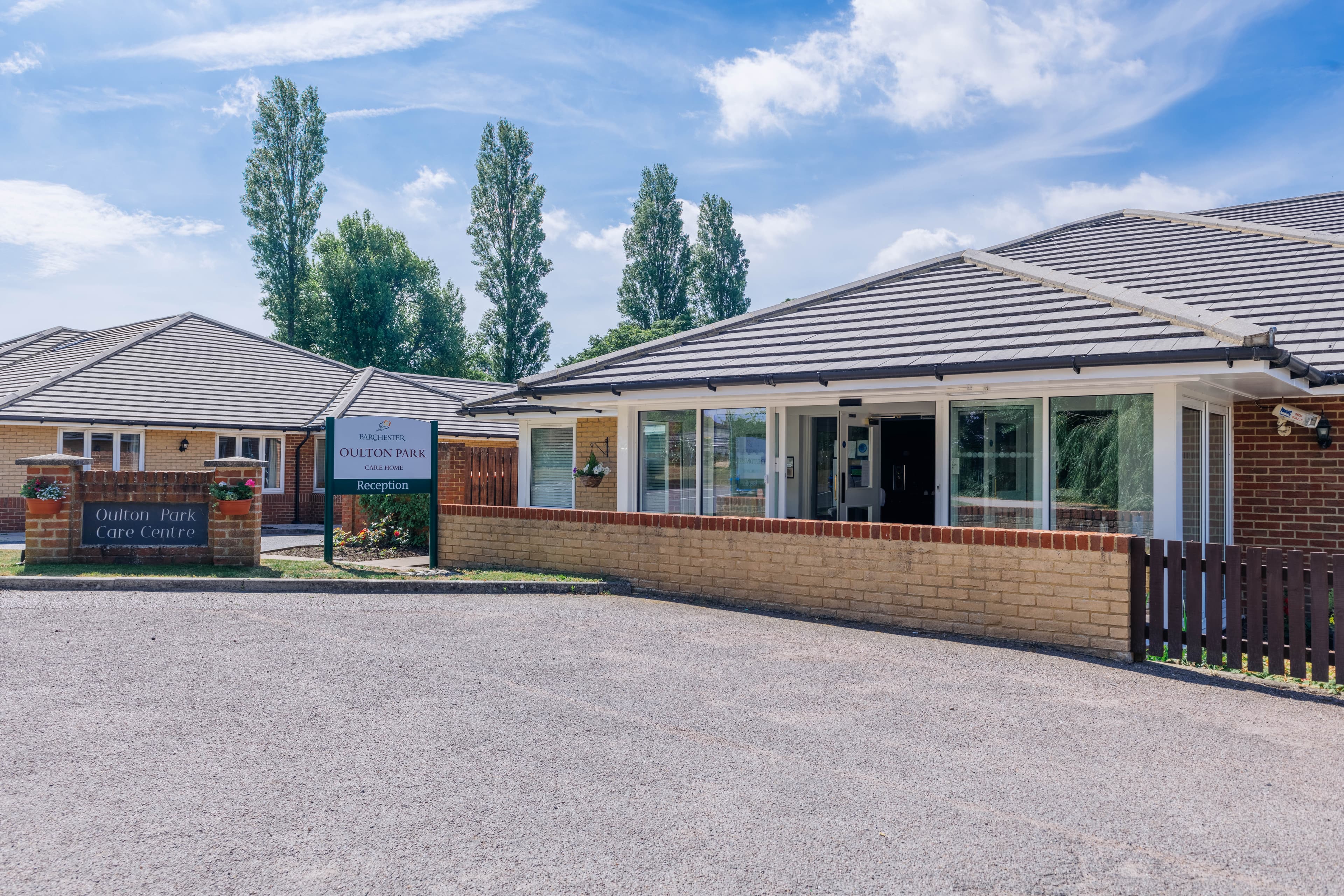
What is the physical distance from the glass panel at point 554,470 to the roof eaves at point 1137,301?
331 inches

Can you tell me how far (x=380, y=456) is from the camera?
1370 cm

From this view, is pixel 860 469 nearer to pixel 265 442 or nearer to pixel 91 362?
pixel 265 442

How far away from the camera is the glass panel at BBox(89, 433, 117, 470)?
21422 millimetres

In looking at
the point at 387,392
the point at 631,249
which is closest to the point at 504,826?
the point at 387,392

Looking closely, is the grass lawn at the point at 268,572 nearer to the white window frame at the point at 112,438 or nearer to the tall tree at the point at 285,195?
the white window frame at the point at 112,438

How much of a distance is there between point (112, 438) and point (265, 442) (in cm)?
366

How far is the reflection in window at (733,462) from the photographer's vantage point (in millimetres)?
12062

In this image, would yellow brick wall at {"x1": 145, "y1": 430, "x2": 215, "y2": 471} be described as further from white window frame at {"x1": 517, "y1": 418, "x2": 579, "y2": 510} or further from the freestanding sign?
the freestanding sign

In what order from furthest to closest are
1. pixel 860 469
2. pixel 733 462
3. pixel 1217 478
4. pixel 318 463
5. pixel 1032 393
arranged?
pixel 318 463
pixel 860 469
pixel 733 462
pixel 1217 478
pixel 1032 393

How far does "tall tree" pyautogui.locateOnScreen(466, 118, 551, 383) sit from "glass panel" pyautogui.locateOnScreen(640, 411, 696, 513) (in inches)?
1257

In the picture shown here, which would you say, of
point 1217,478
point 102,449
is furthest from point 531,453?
point 1217,478

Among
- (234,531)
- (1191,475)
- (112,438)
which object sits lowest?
(234,531)

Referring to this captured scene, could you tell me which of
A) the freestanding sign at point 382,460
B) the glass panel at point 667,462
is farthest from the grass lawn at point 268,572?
the glass panel at point 667,462

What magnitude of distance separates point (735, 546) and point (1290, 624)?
5.15 metres
